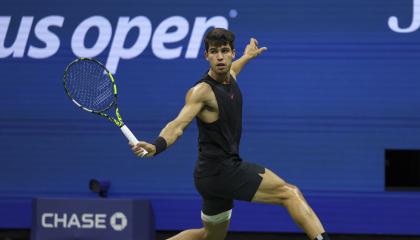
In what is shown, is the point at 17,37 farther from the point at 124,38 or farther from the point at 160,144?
the point at 160,144

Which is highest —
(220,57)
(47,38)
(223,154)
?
(47,38)

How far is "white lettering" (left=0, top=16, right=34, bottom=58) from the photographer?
9.05m

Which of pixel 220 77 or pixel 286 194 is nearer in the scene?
pixel 286 194

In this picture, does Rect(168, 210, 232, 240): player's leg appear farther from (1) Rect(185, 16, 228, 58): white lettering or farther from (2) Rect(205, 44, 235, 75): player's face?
(1) Rect(185, 16, 228, 58): white lettering

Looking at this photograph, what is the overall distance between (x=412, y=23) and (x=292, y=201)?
3.37m

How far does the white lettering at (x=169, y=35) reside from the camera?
349 inches

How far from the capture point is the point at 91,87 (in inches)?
285

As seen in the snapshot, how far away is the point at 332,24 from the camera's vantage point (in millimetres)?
8680

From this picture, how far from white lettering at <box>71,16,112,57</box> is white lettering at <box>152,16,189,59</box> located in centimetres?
52

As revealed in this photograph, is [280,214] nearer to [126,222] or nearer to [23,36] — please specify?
[126,222]

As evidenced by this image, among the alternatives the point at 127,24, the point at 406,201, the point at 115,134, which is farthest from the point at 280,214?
the point at 127,24

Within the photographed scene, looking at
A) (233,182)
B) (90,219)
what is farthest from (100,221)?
(233,182)

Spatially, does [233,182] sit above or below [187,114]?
below

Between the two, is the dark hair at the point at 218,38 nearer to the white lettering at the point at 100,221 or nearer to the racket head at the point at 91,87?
the racket head at the point at 91,87
